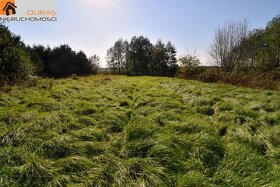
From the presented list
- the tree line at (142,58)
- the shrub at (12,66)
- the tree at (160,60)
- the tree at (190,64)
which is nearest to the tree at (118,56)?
the tree line at (142,58)

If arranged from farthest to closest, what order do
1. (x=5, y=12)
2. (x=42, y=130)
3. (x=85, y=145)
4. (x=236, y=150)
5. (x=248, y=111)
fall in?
(x=5, y=12) < (x=248, y=111) < (x=42, y=130) < (x=85, y=145) < (x=236, y=150)

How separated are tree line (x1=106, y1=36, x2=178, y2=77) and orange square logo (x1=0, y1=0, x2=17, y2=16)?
32.3 metres

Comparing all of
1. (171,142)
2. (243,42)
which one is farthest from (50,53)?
(171,142)

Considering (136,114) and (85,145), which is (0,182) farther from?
(136,114)

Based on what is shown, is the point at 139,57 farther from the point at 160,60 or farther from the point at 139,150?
the point at 139,150

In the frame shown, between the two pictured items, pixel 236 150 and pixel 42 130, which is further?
pixel 42 130

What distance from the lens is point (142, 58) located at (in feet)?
154

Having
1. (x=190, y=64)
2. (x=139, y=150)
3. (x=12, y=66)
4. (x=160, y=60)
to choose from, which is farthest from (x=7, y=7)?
(x=160, y=60)

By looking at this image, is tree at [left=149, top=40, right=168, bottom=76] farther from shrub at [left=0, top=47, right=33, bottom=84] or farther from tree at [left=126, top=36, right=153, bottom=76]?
shrub at [left=0, top=47, right=33, bottom=84]

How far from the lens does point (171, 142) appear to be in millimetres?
3889

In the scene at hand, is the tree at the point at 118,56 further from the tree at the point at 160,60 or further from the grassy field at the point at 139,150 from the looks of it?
the grassy field at the point at 139,150

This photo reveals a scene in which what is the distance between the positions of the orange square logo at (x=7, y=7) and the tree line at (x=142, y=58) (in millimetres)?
32290

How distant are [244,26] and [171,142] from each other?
2931cm

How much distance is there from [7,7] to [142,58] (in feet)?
118
